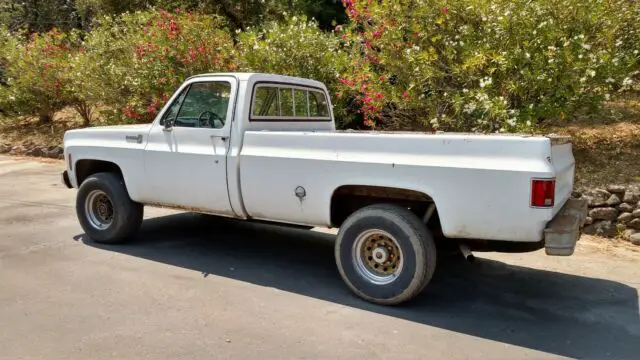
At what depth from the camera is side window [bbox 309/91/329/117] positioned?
6.31 m

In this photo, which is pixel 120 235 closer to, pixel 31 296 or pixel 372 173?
pixel 31 296

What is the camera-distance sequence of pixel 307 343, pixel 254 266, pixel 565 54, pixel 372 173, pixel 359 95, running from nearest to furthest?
pixel 307 343 → pixel 372 173 → pixel 254 266 → pixel 565 54 → pixel 359 95

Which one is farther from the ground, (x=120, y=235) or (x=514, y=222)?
(x=514, y=222)

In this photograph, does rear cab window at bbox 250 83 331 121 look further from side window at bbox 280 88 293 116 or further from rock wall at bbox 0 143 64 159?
rock wall at bbox 0 143 64 159

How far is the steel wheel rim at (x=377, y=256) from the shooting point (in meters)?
4.38

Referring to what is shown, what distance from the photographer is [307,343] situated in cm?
Answer: 373

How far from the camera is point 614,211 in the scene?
6695mm

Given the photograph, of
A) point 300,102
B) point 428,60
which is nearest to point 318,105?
point 300,102

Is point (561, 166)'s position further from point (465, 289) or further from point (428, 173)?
point (465, 289)

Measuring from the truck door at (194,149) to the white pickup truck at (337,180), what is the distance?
0.4 inches

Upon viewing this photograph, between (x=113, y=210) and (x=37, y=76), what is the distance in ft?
38.1

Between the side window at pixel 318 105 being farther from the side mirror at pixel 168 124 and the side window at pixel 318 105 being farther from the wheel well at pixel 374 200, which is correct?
the wheel well at pixel 374 200

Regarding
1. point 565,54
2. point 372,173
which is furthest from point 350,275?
point 565,54

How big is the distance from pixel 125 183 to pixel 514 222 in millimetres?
4080
